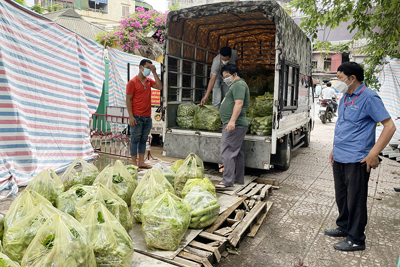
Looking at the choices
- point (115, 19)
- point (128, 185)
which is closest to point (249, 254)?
point (128, 185)

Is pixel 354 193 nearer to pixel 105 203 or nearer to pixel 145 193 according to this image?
pixel 145 193

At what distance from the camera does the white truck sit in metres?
5.12

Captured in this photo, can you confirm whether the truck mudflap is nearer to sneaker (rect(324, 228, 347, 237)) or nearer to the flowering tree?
sneaker (rect(324, 228, 347, 237))

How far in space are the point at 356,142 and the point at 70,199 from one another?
307cm

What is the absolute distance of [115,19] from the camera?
1371 inches

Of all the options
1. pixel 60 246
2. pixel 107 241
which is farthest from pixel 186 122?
pixel 60 246

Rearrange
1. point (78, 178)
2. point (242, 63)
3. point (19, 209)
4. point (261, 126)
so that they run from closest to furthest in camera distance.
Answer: point (19, 209), point (78, 178), point (261, 126), point (242, 63)

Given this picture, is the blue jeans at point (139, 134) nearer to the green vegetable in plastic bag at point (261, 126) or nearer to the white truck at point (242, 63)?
the white truck at point (242, 63)

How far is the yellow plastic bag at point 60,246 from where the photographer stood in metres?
1.94

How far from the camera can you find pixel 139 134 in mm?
5891

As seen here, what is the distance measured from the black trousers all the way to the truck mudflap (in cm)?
170

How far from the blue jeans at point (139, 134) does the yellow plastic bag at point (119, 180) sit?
6.65ft

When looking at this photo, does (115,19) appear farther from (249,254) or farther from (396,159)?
(249,254)

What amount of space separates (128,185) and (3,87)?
2899 mm
